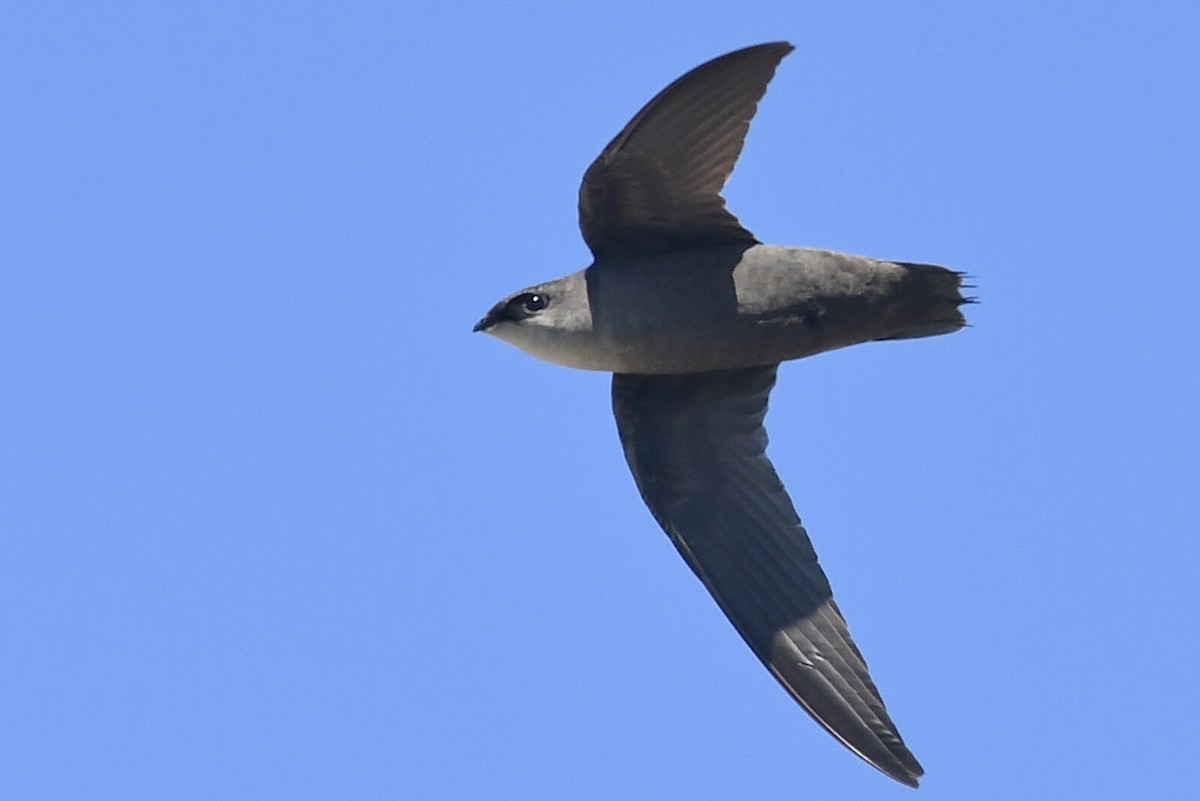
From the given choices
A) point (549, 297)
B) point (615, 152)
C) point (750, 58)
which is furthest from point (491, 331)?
point (750, 58)

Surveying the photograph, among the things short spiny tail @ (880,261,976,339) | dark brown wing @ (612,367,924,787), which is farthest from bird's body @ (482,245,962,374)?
dark brown wing @ (612,367,924,787)

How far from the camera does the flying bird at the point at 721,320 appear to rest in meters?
10.8

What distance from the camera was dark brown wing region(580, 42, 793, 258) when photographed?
10.7 meters

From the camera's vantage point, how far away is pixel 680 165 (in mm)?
10914

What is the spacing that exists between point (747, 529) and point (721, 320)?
113 centimetres

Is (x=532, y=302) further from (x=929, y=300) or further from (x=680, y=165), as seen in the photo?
(x=929, y=300)

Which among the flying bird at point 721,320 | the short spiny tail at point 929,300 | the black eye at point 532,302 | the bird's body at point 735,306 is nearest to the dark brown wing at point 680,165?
the flying bird at point 721,320

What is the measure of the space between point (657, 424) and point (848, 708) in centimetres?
189

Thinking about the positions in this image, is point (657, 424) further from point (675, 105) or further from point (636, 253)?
point (675, 105)

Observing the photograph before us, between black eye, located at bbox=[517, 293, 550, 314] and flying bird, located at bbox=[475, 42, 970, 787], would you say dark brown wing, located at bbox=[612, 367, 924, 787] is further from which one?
black eye, located at bbox=[517, 293, 550, 314]

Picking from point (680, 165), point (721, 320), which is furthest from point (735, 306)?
point (680, 165)

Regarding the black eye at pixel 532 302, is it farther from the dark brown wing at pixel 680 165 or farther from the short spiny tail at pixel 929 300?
the short spiny tail at pixel 929 300

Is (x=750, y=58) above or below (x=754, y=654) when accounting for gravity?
above

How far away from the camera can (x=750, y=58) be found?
35.0 ft
